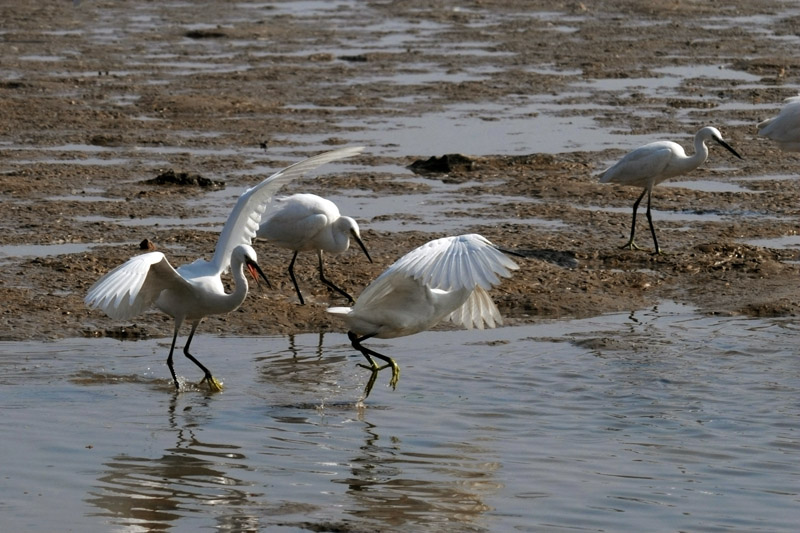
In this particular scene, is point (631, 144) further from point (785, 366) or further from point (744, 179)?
point (785, 366)

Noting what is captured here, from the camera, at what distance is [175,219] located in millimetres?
12844

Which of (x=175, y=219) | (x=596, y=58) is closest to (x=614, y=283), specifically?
(x=175, y=219)

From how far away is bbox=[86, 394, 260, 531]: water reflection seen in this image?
21.5 ft

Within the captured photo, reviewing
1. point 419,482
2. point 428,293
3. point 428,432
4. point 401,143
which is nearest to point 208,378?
point 428,293

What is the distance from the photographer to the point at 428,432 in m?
7.87

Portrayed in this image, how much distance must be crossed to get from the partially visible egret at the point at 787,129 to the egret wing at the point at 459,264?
301 inches

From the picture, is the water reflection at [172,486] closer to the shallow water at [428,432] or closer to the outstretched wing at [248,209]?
the shallow water at [428,432]

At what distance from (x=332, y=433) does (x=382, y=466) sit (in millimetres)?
649

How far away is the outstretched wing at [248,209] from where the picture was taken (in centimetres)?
884

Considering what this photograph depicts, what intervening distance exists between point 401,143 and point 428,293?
27.5ft

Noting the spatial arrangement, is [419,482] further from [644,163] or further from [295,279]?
[644,163]

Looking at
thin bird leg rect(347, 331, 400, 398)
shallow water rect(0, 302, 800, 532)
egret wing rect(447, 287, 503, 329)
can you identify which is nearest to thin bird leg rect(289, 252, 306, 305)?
shallow water rect(0, 302, 800, 532)

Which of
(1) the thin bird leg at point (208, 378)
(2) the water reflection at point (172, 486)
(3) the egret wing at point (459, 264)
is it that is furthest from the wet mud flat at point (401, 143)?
(3) the egret wing at point (459, 264)

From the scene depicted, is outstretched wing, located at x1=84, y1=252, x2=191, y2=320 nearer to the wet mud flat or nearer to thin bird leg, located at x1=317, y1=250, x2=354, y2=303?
the wet mud flat
